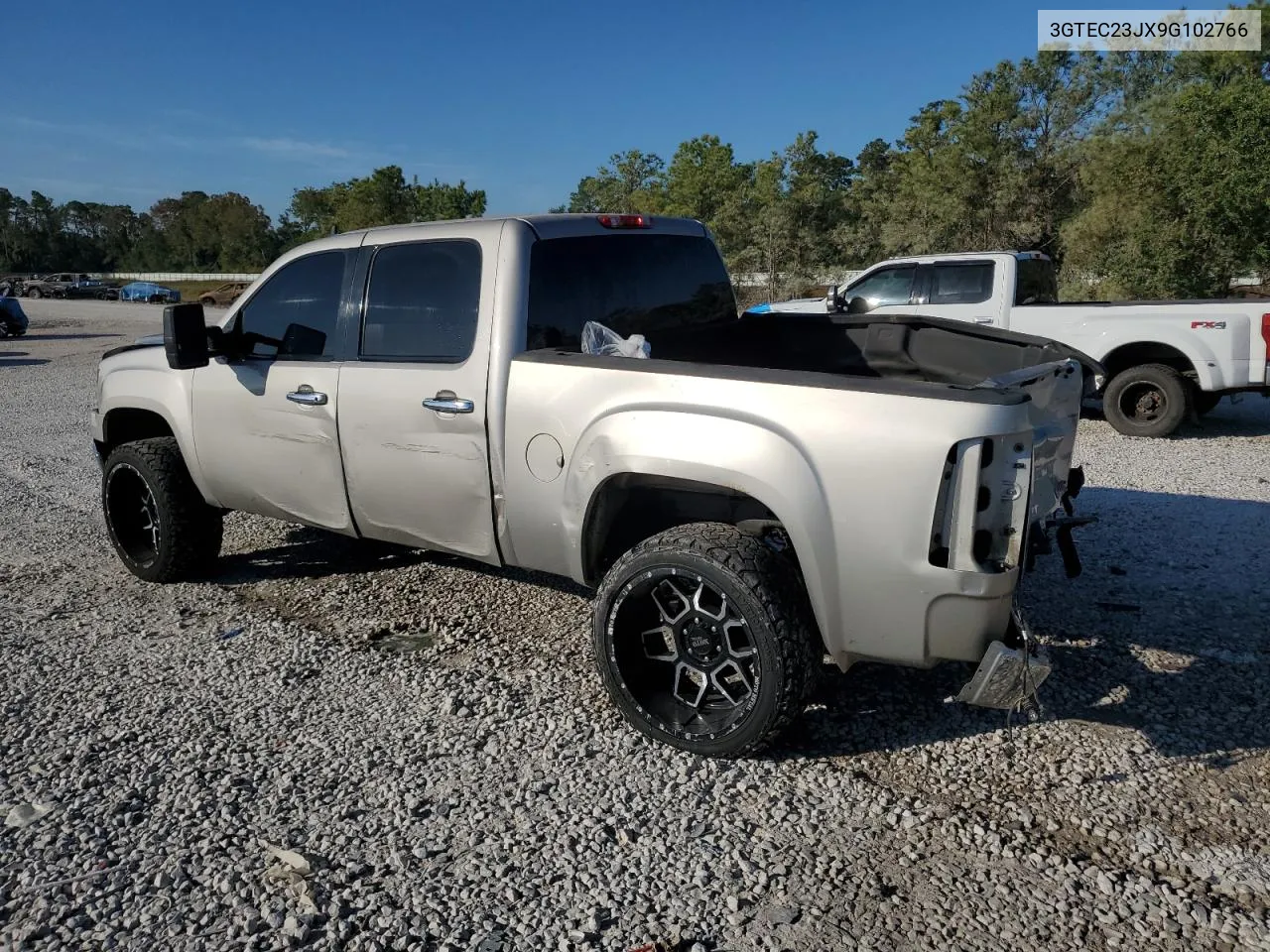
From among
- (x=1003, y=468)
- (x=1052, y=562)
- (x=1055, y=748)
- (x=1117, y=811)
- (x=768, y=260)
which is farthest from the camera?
(x=768, y=260)

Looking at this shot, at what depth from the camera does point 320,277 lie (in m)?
4.59

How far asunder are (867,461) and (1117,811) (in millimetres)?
1378

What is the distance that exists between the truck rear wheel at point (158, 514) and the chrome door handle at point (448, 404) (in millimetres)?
1956

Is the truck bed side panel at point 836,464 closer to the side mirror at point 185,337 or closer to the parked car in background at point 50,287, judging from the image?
the side mirror at point 185,337

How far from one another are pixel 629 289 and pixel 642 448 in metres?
1.28

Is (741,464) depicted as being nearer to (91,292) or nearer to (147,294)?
(147,294)

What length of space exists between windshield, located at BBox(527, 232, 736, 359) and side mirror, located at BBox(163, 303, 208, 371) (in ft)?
5.79

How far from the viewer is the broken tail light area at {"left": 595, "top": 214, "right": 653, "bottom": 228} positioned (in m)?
4.30

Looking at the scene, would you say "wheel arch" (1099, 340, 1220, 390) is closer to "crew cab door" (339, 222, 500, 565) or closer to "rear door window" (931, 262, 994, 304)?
"rear door window" (931, 262, 994, 304)

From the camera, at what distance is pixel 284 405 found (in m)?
4.55

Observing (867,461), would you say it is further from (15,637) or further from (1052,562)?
(15,637)

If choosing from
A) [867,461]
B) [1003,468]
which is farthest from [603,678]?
[1003,468]

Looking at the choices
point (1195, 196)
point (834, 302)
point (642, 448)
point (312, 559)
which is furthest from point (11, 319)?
point (1195, 196)

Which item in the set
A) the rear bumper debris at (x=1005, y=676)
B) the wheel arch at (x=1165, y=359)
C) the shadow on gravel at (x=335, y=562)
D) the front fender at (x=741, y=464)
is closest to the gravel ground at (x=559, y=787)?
the shadow on gravel at (x=335, y=562)
